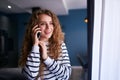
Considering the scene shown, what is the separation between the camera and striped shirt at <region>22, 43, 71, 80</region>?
2.23 feet

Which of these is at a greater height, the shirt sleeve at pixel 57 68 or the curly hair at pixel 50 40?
the curly hair at pixel 50 40

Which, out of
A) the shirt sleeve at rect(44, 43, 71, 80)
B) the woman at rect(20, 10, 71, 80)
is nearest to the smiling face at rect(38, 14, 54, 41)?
the woman at rect(20, 10, 71, 80)

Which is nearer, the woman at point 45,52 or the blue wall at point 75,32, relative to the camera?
the woman at point 45,52

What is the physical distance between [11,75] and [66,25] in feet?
1.51

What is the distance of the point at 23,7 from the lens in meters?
1.01

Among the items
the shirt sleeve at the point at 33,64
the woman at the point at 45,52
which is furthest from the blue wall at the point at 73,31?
the shirt sleeve at the point at 33,64

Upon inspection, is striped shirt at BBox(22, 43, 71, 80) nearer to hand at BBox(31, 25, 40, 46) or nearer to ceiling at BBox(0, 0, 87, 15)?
hand at BBox(31, 25, 40, 46)

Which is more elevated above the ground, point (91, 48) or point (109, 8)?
point (109, 8)

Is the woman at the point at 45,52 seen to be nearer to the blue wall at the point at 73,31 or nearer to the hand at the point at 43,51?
the hand at the point at 43,51

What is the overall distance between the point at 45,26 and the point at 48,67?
0.19m

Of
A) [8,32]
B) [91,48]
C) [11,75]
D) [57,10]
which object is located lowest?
[11,75]

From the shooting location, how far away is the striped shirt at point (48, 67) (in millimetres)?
681

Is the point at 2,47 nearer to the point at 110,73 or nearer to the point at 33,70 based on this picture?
the point at 33,70

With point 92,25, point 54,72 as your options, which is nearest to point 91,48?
point 92,25
